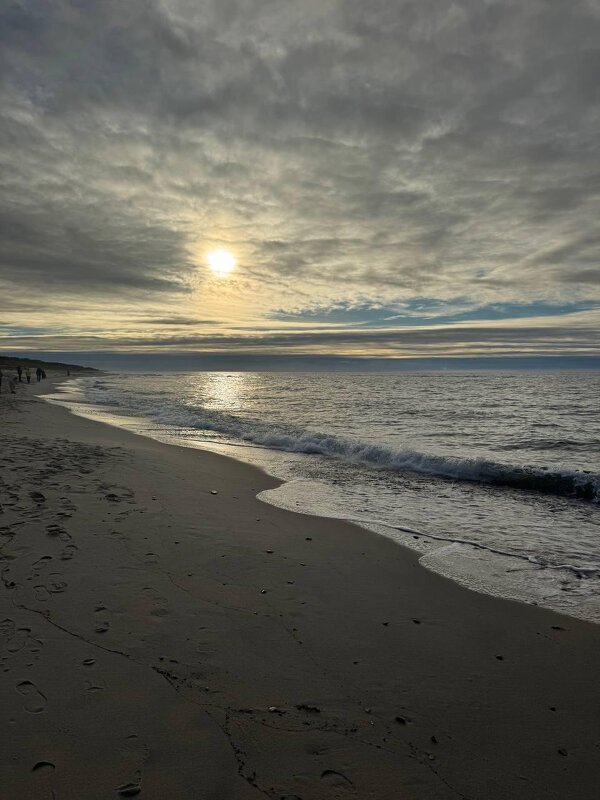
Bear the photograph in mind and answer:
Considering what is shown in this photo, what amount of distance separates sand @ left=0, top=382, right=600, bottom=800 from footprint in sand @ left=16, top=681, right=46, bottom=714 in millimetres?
14

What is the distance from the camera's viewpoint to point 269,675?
387 centimetres

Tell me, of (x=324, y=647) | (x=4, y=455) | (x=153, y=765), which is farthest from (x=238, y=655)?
(x=4, y=455)

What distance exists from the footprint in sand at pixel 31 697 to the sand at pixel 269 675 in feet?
0.05

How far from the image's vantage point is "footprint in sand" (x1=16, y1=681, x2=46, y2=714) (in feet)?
10.6

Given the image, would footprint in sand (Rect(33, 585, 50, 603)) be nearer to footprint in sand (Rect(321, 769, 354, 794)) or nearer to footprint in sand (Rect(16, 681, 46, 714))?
footprint in sand (Rect(16, 681, 46, 714))

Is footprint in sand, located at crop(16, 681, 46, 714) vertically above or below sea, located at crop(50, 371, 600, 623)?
above

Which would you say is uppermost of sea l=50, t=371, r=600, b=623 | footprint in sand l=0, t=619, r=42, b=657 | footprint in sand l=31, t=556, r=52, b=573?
footprint in sand l=0, t=619, r=42, b=657

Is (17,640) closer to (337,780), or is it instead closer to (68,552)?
(68,552)

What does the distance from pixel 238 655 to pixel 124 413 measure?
→ 28.3 m

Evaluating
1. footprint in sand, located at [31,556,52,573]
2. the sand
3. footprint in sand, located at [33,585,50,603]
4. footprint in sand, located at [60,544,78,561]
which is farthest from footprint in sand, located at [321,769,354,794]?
footprint in sand, located at [60,544,78,561]

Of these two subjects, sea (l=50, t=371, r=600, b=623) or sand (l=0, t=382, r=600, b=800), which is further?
sea (l=50, t=371, r=600, b=623)

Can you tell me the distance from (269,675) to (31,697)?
1.84 metres

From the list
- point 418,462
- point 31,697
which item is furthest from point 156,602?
point 418,462

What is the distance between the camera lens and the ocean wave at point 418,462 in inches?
486
